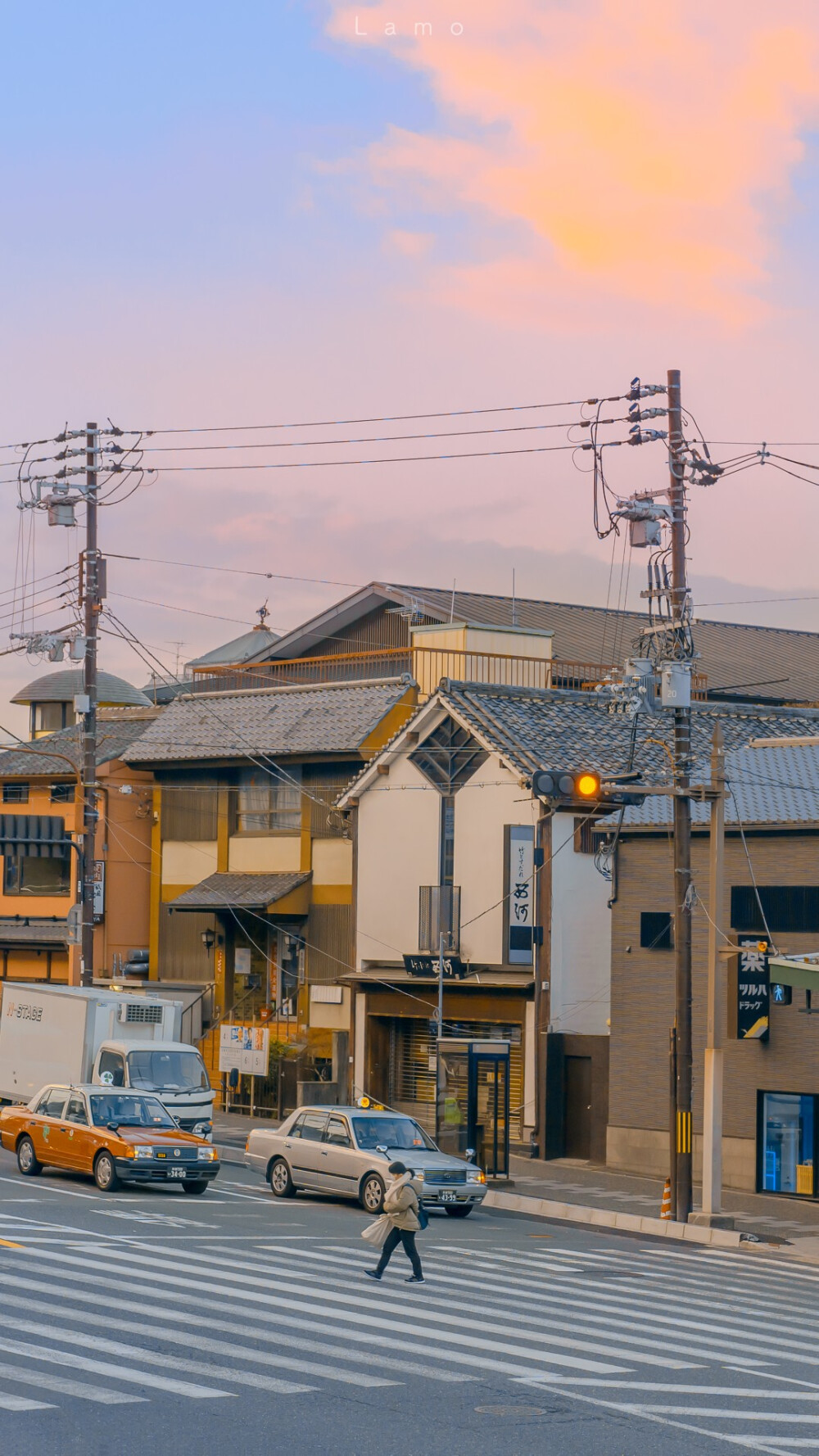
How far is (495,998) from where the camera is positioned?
3772 centimetres

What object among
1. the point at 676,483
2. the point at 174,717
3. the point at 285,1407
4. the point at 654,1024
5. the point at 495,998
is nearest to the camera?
the point at 285,1407

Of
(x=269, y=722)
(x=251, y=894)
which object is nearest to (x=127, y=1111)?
(x=251, y=894)

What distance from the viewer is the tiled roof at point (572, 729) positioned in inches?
1495

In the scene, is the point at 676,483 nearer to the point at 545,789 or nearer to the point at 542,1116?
the point at 545,789

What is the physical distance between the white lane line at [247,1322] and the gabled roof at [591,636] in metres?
33.0

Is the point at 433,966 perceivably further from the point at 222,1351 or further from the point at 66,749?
the point at 222,1351

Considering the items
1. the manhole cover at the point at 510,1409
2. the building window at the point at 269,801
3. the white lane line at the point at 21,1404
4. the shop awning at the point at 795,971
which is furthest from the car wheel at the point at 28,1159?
the manhole cover at the point at 510,1409

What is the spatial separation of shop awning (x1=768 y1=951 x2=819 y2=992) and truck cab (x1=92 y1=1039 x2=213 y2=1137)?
1106 centimetres

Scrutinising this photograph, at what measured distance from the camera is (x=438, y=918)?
38625 millimetres

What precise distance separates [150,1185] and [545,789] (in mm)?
11065

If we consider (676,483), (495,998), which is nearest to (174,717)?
(495,998)

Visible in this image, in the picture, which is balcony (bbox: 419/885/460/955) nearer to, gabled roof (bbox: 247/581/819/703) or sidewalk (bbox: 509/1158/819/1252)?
sidewalk (bbox: 509/1158/819/1252)

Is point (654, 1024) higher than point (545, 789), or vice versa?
point (545, 789)

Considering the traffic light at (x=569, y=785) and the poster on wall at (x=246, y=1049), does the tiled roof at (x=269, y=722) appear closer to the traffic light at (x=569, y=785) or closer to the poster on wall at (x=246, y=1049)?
the poster on wall at (x=246, y=1049)
